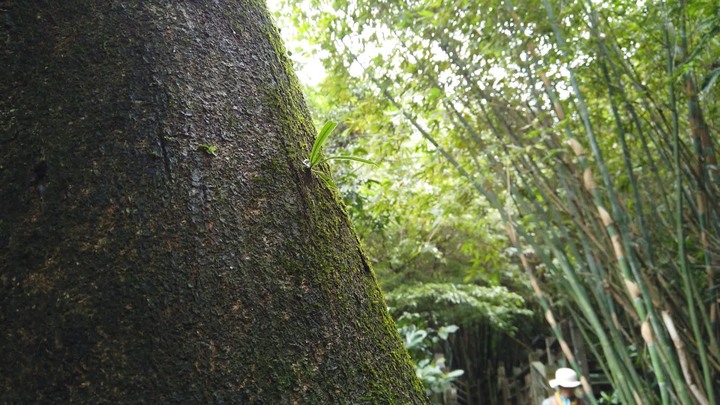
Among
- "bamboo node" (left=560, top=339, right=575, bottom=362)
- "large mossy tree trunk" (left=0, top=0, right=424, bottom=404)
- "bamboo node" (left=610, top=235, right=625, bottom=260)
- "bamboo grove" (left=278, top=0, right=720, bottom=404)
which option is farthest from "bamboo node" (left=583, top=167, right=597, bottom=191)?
"large mossy tree trunk" (left=0, top=0, right=424, bottom=404)

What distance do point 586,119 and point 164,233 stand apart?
2.22 metres

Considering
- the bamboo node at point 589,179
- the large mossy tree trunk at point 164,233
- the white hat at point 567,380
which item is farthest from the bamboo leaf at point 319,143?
the white hat at point 567,380

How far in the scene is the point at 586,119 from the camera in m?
2.30

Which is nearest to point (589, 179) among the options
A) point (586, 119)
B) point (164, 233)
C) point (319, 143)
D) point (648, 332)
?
point (586, 119)

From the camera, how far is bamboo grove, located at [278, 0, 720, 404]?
7.38 ft

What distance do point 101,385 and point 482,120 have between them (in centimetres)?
288

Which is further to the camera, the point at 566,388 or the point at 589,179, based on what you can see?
the point at 566,388

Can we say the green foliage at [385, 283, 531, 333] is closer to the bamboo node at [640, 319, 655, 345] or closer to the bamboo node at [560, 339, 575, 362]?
the bamboo node at [560, 339, 575, 362]

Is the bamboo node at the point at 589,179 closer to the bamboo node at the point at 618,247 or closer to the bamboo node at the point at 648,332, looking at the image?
the bamboo node at the point at 618,247

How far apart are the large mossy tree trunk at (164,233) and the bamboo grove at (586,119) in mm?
1788

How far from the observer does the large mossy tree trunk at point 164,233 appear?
0.40 metres

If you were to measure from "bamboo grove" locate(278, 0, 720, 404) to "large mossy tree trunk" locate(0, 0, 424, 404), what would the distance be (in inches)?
70.4

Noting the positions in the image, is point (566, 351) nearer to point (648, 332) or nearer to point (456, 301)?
point (648, 332)

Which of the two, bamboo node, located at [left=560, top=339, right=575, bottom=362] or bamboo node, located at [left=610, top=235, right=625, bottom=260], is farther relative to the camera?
bamboo node, located at [left=560, top=339, right=575, bottom=362]
